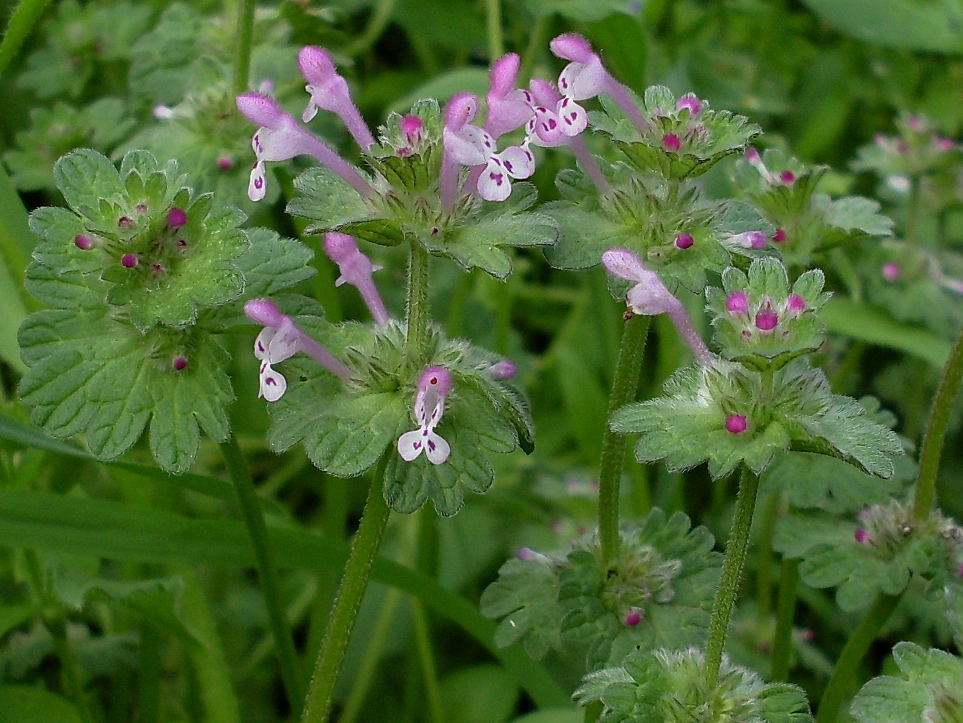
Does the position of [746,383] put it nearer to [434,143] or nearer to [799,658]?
[434,143]

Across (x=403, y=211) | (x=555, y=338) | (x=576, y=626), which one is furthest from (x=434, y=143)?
(x=555, y=338)

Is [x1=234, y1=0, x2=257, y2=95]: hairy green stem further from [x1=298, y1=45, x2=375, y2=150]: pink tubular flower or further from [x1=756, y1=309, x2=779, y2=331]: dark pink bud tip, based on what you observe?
[x1=756, y1=309, x2=779, y2=331]: dark pink bud tip

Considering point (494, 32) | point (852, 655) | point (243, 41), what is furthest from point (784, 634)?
point (494, 32)

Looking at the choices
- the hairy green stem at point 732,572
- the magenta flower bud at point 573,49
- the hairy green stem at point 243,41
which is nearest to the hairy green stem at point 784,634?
the hairy green stem at point 732,572

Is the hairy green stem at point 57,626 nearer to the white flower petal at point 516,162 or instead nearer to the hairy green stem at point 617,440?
the hairy green stem at point 617,440

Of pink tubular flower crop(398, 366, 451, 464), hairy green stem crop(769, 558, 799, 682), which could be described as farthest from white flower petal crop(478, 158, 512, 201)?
hairy green stem crop(769, 558, 799, 682)

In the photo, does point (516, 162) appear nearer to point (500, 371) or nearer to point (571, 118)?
point (571, 118)
